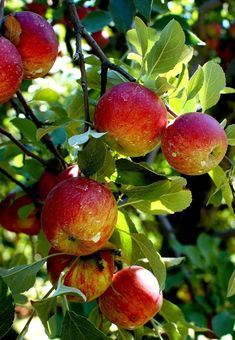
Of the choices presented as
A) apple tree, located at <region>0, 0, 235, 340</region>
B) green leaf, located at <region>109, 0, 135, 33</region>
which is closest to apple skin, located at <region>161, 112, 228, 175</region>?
apple tree, located at <region>0, 0, 235, 340</region>

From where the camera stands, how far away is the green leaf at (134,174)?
1.01 meters

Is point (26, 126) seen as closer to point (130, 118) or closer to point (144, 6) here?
point (144, 6)

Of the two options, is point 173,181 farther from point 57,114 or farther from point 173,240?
point 173,240

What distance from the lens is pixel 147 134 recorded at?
968 millimetres

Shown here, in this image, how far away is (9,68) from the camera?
0.93 metres

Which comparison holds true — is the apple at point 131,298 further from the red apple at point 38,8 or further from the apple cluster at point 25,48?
the red apple at point 38,8

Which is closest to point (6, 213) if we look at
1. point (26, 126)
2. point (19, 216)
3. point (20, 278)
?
point (19, 216)

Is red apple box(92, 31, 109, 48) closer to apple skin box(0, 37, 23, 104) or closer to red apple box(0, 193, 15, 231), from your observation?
red apple box(0, 193, 15, 231)

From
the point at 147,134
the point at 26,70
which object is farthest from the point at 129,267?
the point at 26,70

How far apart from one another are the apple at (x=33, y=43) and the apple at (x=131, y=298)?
410 mm

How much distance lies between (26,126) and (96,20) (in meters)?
0.47

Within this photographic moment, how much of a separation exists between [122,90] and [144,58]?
12 cm

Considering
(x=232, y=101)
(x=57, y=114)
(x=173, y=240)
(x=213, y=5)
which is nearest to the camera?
(x=57, y=114)

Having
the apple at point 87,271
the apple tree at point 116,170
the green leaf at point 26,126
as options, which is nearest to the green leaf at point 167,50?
the apple tree at point 116,170
